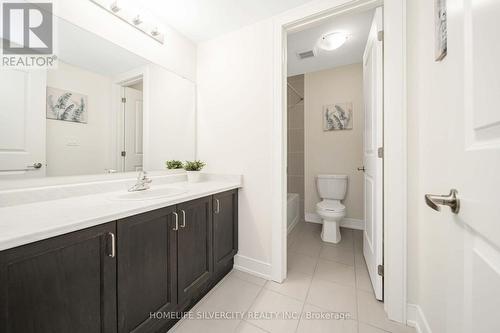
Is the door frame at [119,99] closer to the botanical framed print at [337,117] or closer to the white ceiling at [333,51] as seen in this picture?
the white ceiling at [333,51]

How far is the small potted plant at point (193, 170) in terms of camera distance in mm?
1906

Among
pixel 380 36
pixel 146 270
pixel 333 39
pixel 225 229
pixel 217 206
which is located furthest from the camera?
pixel 333 39

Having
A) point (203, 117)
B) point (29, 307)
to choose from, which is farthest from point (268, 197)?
point (29, 307)

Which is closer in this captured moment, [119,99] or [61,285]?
[61,285]

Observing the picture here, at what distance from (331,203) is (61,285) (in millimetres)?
2595

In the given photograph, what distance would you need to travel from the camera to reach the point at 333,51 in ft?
8.04

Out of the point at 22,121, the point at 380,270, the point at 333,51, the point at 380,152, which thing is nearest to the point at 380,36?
the point at 380,152

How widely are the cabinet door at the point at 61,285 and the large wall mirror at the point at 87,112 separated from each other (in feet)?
2.23

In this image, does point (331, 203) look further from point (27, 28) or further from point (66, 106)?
point (27, 28)

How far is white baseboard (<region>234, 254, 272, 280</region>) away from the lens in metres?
1.74

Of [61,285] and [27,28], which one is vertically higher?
[27,28]

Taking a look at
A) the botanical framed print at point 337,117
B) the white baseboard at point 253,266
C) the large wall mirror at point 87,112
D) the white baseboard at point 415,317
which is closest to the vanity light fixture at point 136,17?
the large wall mirror at point 87,112

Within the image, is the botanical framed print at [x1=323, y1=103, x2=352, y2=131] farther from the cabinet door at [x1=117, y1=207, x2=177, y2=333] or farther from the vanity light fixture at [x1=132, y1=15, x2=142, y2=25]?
the cabinet door at [x1=117, y1=207, x2=177, y2=333]

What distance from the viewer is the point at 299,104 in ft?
10.7
